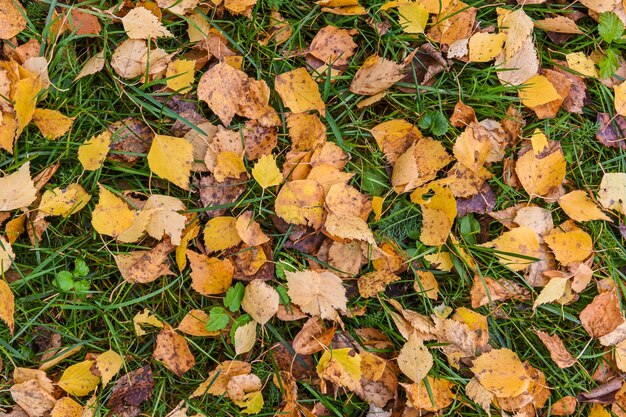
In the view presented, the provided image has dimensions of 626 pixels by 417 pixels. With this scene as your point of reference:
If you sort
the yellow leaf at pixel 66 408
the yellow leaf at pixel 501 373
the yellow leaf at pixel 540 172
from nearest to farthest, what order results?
the yellow leaf at pixel 66 408
the yellow leaf at pixel 501 373
the yellow leaf at pixel 540 172

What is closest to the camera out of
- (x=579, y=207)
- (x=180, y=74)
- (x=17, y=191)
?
(x=17, y=191)

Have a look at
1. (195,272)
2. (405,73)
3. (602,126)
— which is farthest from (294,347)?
(602,126)

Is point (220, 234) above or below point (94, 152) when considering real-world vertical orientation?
below

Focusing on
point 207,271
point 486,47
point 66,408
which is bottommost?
point 66,408

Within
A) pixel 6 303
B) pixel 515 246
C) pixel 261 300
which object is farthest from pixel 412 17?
pixel 6 303

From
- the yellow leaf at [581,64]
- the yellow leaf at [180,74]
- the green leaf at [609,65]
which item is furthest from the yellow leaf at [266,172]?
the green leaf at [609,65]

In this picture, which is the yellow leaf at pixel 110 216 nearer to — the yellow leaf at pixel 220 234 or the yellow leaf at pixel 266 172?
the yellow leaf at pixel 220 234

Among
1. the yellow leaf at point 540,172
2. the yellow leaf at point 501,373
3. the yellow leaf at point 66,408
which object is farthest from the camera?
the yellow leaf at point 540,172

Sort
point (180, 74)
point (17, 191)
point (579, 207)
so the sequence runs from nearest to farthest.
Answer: point (17, 191)
point (180, 74)
point (579, 207)

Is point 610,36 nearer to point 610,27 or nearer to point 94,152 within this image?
point 610,27
